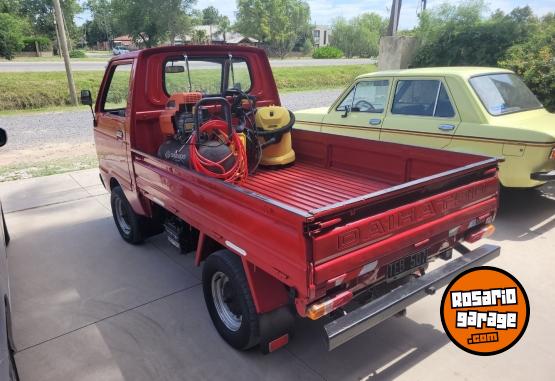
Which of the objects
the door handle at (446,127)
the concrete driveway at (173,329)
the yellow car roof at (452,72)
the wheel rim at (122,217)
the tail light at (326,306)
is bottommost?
the concrete driveway at (173,329)

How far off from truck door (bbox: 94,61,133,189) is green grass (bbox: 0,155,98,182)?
3593mm

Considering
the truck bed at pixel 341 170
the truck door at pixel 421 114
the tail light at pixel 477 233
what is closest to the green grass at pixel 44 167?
the truck bed at pixel 341 170

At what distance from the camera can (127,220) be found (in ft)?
16.0

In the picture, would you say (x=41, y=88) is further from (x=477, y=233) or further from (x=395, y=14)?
(x=477, y=233)

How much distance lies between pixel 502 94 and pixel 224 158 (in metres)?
3.72

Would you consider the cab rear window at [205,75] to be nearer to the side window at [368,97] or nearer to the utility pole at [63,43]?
the side window at [368,97]

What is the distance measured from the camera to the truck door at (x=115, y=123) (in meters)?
4.23

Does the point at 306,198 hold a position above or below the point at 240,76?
below

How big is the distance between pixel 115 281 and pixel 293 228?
2623 millimetres

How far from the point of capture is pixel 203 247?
306cm

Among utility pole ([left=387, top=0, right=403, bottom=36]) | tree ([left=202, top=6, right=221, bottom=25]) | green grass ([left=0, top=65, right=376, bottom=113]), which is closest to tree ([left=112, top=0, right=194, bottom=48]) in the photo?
green grass ([left=0, top=65, right=376, bottom=113])

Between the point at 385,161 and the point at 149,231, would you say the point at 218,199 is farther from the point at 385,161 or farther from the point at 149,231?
the point at 149,231

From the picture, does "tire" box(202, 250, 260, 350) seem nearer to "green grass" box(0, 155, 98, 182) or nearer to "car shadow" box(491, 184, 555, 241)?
"car shadow" box(491, 184, 555, 241)

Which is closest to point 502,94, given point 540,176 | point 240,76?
point 540,176
